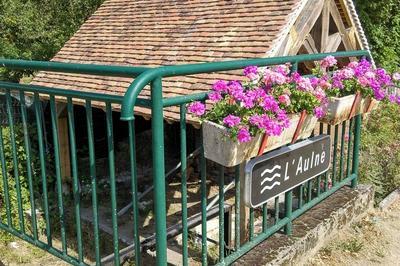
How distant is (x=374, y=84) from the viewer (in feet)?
9.77

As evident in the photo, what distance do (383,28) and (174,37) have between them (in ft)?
34.3

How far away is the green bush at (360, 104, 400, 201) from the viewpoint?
5.53 meters

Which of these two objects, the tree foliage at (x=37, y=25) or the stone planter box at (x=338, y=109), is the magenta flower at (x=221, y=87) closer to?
the stone planter box at (x=338, y=109)

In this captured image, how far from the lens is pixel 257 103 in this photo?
6.95 ft

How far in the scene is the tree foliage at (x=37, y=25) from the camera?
1384 cm

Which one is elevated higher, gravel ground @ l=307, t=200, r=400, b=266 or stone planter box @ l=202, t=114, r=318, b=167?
stone planter box @ l=202, t=114, r=318, b=167

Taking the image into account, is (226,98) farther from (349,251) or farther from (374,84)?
(349,251)

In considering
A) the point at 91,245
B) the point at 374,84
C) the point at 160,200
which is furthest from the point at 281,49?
the point at 160,200

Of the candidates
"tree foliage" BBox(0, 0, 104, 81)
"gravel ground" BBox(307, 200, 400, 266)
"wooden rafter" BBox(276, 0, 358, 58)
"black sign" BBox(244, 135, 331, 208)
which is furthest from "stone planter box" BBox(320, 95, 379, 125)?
"tree foliage" BBox(0, 0, 104, 81)

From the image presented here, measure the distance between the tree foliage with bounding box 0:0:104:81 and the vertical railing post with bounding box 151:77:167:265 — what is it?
1243 centimetres

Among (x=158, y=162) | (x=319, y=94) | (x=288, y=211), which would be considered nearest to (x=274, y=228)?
(x=288, y=211)

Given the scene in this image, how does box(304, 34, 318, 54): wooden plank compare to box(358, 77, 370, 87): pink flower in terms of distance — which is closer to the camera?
box(358, 77, 370, 87): pink flower

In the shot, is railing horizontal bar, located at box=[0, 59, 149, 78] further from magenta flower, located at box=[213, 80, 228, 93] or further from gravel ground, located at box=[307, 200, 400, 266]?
gravel ground, located at box=[307, 200, 400, 266]

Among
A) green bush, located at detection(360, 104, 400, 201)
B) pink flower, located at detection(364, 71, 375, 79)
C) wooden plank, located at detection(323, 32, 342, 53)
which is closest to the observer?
pink flower, located at detection(364, 71, 375, 79)
